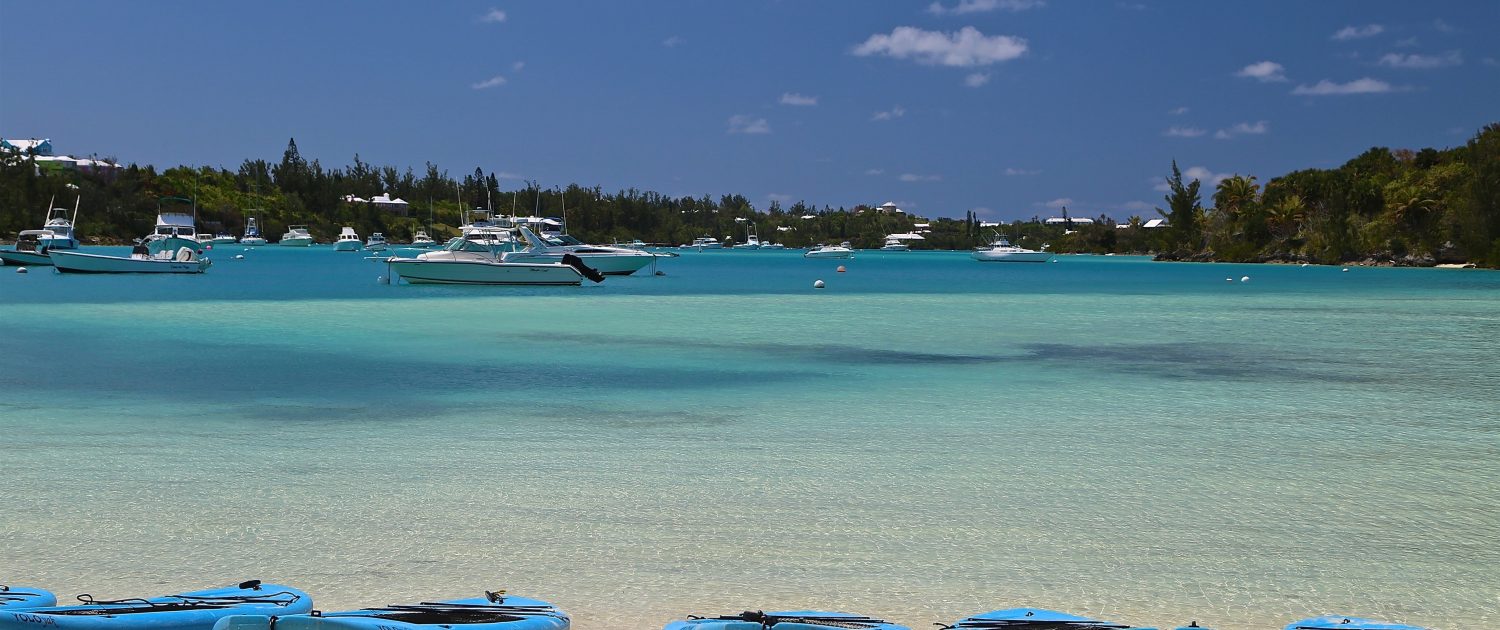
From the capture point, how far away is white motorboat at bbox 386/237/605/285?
43.2 metres

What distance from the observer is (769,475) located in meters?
8.93

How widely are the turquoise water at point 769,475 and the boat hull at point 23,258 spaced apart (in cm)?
4549

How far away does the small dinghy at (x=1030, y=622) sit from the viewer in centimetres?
441

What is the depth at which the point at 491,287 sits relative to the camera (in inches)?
1741

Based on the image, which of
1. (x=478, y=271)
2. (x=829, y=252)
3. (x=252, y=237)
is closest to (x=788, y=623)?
(x=478, y=271)

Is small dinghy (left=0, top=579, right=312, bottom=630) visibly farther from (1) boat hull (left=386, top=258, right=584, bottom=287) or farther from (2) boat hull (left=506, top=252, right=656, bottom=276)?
(2) boat hull (left=506, top=252, right=656, bottom=276)

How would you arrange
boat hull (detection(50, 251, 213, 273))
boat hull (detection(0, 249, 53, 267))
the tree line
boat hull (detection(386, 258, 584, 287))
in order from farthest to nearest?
the tree line < boat hull (detection(0, 249, 53, 267)) < boat hull (detection(50, 251, 213, 273)) < boat hull (detection(386, 258, 584, 287))

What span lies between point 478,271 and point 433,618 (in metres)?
39.8

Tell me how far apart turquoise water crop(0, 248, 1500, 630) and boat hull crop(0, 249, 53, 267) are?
4549cm

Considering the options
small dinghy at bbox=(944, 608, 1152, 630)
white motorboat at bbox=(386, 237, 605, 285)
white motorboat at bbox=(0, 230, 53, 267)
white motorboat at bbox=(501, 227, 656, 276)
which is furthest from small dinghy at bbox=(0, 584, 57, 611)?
white motorboat at bbox=(0, 230, 53, 267)

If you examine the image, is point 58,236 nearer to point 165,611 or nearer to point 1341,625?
point 165,611

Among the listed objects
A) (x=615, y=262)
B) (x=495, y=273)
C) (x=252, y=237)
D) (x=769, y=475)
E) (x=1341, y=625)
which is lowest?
(x=769, y=475)

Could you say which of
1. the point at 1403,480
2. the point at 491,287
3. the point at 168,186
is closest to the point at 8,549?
the point at 1403,480

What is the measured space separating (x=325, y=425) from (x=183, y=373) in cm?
567
